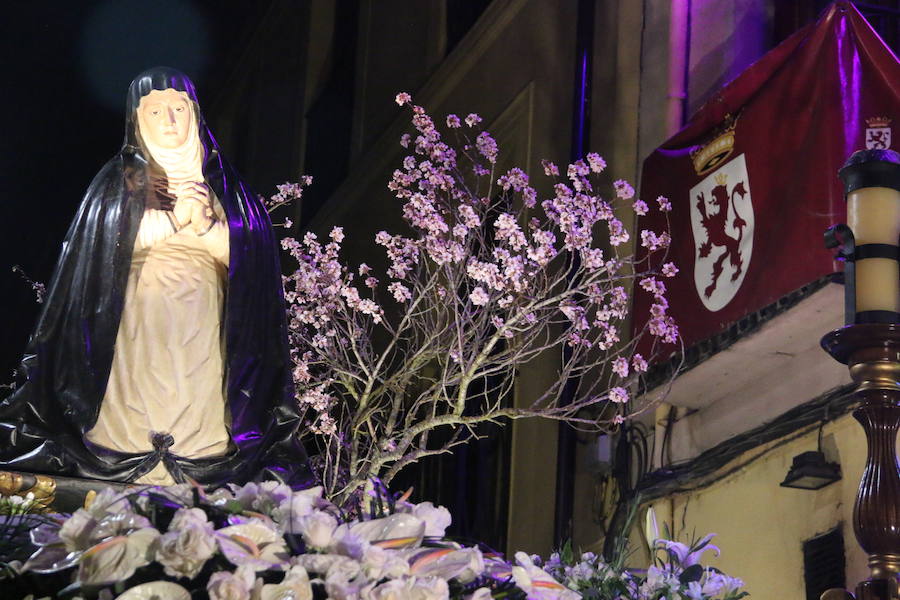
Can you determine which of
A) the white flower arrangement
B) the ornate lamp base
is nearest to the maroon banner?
the ornate lamp base

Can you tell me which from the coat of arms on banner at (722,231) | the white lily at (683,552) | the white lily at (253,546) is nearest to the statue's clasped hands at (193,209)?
the white lily at (683,552)

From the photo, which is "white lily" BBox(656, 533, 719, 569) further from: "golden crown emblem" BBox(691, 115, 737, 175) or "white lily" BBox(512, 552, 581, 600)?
"golden crown emblem" BBox(691, 115, 737, 175)

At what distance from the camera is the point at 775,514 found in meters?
8.30

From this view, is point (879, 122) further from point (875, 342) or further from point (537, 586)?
point (537, 586)

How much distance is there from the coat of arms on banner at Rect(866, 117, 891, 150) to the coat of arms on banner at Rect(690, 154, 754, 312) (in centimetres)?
99

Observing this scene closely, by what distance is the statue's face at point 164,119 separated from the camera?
4.52 meters

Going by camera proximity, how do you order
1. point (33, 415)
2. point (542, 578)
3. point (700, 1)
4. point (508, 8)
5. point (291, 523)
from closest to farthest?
point (291, 523) < point (542, 578) < point (33, 415) < point (700, 1) < point (508, 8)

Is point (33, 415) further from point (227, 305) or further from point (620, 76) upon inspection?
point (620, 76)

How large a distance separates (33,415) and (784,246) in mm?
4518

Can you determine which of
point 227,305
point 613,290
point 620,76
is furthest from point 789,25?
point 227,305

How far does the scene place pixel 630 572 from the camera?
3.34 meters

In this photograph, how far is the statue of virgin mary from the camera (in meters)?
4.05

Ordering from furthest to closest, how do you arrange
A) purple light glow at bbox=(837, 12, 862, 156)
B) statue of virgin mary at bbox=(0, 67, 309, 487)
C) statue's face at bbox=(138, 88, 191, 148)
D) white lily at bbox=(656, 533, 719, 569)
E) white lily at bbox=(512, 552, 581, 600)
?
purple light glow at bbox=(837, 12, 862, 156), statue's face at bbox=(138, 88, 191, 148), statue of virgin mary at bbox=(0, 67, 309, 487), white lily at bbox=(656, 533, 719, 569), white lily at bbox=(512, 552, 581, 600)

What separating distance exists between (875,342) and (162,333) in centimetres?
212
